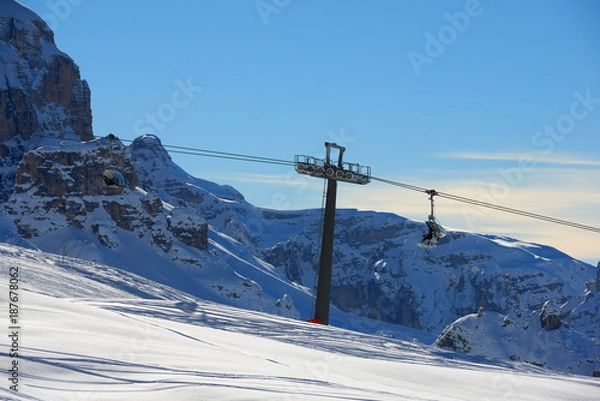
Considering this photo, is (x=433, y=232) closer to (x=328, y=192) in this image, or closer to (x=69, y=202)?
(x=328, y=192)

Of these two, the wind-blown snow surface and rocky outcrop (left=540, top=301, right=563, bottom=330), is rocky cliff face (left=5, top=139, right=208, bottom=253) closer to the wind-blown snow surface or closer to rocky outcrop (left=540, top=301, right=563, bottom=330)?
rocky outcrop (left=540, top=301, right=563, bottom=330)

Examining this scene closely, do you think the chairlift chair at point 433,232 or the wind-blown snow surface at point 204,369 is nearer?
the wind-blown snow surface at point 204,369

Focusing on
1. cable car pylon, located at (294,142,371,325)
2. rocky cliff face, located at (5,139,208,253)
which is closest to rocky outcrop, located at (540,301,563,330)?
rocky cliff face, located at (5,139,208,253)

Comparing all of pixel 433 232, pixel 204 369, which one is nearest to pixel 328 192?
pixel 433 232

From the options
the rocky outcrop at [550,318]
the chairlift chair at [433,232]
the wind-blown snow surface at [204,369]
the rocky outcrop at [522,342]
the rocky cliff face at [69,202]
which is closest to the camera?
the wind-blown snow surface at [204,369]

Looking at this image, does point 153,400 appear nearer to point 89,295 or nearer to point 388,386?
point 388,386

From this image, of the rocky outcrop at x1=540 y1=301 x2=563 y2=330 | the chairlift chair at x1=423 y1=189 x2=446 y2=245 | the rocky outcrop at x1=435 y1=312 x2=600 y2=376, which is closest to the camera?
the chairlift chair at x1=423 y1=189 x2=446 y2=245

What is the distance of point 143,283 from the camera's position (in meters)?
68.0

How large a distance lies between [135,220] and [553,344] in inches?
4197

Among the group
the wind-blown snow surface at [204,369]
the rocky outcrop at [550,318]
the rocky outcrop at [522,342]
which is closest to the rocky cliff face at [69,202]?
the rocky outcrop at [522,342]

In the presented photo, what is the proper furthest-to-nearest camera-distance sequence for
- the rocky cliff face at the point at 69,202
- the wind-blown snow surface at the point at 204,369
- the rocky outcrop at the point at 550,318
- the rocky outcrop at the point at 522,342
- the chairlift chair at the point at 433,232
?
the rocky cliff face at the point at 69,202, the rocky outcrop at the point at 550,318, the rocky outcrop at the point at 522,342, the chairlift chair at the point at 433,232, the wind-blown snow surface at the point at 204,369

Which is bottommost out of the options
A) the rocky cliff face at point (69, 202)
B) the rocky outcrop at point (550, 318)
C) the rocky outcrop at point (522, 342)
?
the rocky outcrop at point (522, 342)

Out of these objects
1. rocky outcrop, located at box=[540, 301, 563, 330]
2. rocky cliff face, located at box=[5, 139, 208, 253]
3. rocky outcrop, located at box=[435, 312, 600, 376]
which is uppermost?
rocky cliff face, located at box=[5, 139, 208, 253]

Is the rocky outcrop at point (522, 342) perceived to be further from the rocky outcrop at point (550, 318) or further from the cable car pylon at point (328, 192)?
the cable car pylon at point (328, 192)
